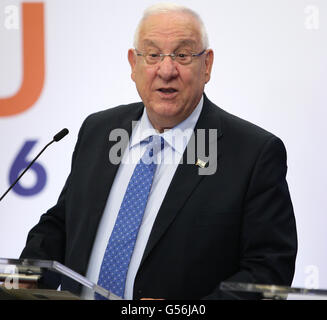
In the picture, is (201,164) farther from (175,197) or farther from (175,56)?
(175,56)

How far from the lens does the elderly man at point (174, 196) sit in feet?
10.3

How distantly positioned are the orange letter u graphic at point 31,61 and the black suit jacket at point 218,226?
1.47 meters

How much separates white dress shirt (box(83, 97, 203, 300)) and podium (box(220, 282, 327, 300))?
924 mm

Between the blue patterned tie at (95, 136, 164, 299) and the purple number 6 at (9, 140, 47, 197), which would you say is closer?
the blue patterned tie at (95, 136, 164, 299)

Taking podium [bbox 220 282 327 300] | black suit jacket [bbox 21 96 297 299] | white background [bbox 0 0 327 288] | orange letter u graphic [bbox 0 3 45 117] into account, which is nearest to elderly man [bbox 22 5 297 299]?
black suit jacket [bbox 21 96 297 299]

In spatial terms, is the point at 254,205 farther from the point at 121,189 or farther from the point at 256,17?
the point at 256,17

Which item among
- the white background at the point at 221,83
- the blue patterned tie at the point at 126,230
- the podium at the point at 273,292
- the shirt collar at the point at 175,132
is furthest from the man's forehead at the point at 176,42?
the podium at the point at 273,292

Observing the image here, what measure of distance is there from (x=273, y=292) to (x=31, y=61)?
9.35 feet

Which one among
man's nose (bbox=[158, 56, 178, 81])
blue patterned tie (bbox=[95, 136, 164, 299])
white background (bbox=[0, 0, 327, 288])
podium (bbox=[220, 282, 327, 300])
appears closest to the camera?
podium (bbox=[220, 282, 327, 300])

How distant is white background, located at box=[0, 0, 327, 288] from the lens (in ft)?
14.1

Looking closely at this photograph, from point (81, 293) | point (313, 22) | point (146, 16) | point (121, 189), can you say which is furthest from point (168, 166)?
point (313, 22)

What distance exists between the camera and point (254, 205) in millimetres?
3127

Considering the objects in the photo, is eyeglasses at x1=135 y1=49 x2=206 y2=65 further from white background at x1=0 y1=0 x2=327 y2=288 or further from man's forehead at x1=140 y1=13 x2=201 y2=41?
white background at x1=0 y1=0 x2=327 y2=288

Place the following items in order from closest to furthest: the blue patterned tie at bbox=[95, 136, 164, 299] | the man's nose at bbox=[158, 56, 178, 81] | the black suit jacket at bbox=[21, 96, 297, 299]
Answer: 1. the black suit jacket at bbox=[21, 96, 297, 299]
2. the blue patterned tie at bbox=[95, 136, 164, 299]
3. the man's nose at bbox=[158, 56, 178, 81]
